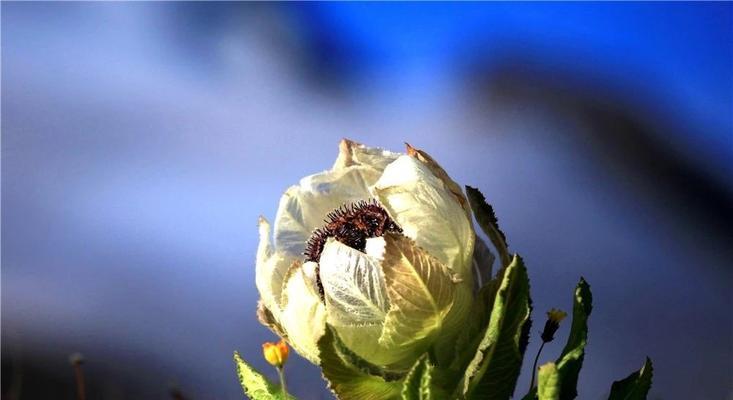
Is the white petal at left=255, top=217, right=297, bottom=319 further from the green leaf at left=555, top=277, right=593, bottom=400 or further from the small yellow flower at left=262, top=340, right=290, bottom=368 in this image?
the green leaf at left=555, top=277, right=593, bottom=400

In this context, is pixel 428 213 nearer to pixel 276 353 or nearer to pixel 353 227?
pixel 353 227

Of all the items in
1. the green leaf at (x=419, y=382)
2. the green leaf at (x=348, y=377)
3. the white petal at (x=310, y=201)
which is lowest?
the green leaf at (x=419, y=382)

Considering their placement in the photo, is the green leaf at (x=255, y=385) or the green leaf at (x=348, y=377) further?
the green leaf at (x=255, y=385)

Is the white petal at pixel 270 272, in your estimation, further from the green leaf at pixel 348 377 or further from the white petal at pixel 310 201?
the green leaf at pixel 348 377

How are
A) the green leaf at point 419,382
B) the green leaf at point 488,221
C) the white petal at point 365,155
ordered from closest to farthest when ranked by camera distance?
the green leaf at point 419,382
the green leaf at point 488,221
the white petal at point 365,155

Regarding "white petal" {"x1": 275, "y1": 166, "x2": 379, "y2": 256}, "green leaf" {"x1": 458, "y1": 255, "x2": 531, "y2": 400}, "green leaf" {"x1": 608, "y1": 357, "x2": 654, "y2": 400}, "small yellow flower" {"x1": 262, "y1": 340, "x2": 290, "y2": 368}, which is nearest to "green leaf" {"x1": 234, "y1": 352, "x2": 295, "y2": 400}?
"small yellow flower" {"x1": 262, "y1": 340, "x2": 290, "y2": 368}

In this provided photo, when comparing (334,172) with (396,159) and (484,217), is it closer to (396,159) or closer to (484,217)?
(396,159)

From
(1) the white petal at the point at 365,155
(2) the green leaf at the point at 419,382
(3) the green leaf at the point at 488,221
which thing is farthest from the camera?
(1) the white petal at the point at 365,155

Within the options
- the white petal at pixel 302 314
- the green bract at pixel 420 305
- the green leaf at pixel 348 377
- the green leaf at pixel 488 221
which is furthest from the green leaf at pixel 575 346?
the white petal at pixel 302 314
